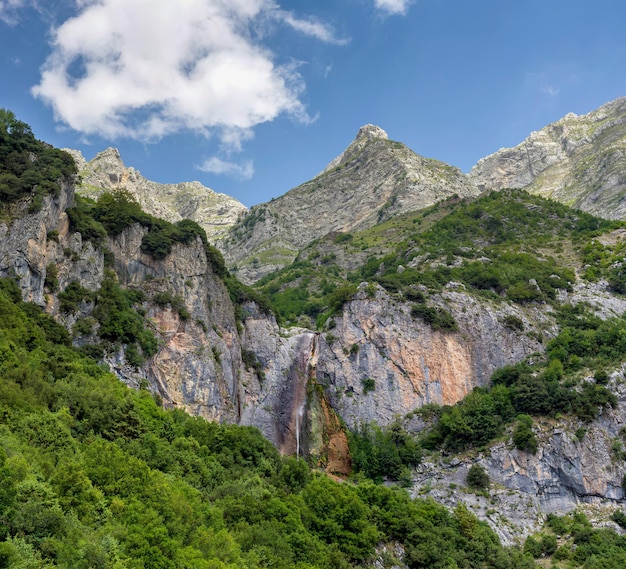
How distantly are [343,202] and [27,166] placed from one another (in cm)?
12728

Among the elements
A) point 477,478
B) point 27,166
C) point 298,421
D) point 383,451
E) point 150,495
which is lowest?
point 477,478

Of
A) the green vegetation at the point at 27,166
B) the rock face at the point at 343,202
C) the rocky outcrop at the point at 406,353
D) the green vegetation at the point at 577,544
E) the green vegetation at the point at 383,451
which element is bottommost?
the green vegetation at the point at 577,544

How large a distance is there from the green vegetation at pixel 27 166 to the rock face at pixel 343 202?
88020mm

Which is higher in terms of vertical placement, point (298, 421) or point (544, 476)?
point (298, 421)

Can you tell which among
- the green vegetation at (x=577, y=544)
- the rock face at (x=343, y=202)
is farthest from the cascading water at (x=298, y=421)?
the rock face at (x=343, y=202)

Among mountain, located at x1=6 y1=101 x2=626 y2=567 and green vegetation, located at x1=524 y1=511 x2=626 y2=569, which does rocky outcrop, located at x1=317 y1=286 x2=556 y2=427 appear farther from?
green vegetation, located at x1=524 y1=511 x2=626 y2=569

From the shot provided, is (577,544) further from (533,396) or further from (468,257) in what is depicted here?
(468,257)

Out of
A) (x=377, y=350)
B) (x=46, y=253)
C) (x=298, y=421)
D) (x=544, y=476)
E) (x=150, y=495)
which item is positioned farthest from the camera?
(x=377, y=350)

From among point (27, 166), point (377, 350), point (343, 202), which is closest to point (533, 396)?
point (377, 350)

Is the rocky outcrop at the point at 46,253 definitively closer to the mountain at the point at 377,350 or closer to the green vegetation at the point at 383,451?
the mountain at the point at 377,350

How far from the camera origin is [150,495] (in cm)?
2739

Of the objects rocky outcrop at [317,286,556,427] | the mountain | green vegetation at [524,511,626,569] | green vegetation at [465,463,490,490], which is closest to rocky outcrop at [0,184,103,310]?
the mountain

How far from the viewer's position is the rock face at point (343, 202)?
6191 inches

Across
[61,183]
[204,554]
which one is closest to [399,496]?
[204,554]
